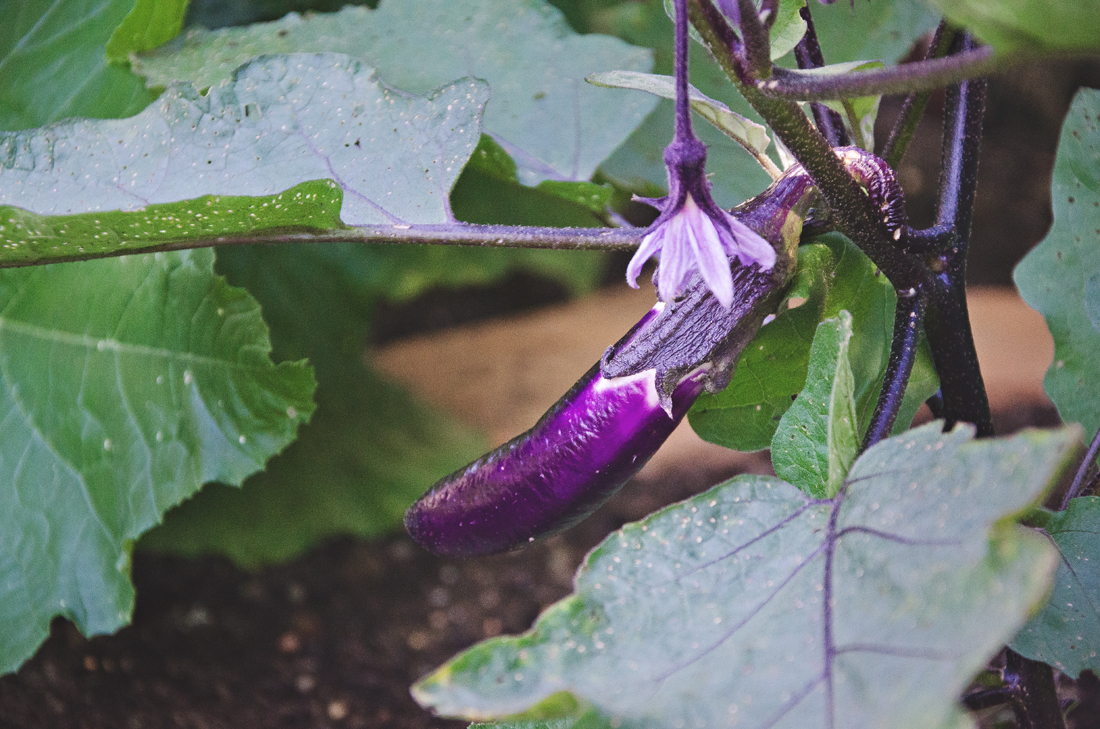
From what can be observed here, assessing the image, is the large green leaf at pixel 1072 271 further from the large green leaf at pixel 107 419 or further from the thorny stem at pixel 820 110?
the large green leaf at pixel 107 419

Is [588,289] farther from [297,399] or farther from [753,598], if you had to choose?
[753,598]

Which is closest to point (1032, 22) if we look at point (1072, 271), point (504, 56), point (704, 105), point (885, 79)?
point (885, 79)

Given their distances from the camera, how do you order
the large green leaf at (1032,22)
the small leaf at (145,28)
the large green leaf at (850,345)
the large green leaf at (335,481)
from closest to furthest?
the large green leaf at (1032,22) < the large green leaf at (850,345) < the small leaf at (145,28) < the large green leaf at (335,481)

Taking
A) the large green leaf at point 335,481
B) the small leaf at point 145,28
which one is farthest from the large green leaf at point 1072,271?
the large green leaf at point 335,481

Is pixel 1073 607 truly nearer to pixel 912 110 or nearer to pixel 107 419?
pixel 912 110

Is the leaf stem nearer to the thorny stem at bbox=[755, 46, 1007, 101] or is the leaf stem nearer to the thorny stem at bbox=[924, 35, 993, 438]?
the thorny stem at bbox=[924, 35, 993, 438]

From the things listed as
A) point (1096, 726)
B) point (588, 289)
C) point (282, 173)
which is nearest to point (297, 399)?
point (282, 173)
